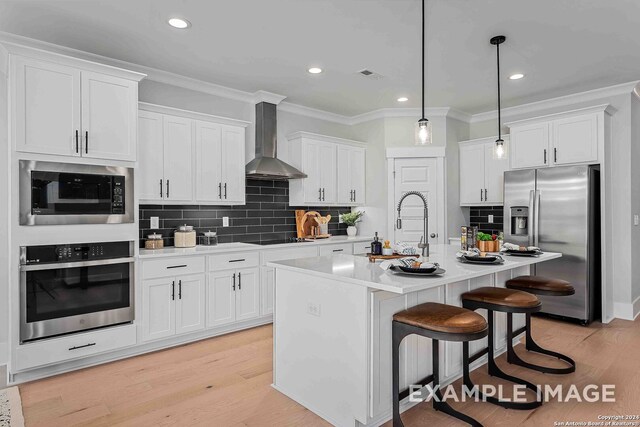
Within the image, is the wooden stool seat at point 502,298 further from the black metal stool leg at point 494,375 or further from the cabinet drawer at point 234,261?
the cabinet drawer at point 234,261

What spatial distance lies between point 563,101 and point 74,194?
18.2 feet

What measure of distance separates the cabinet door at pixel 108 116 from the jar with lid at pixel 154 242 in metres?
0.92

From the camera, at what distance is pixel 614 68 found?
156 inches

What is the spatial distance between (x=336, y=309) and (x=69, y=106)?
8.57 ft

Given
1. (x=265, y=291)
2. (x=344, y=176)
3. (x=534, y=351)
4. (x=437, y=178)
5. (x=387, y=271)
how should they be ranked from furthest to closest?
(x=344, y=176) < (x=437, y=178) < (x=265, y=291) < (x=534, y=351) < (x=387, y=271)

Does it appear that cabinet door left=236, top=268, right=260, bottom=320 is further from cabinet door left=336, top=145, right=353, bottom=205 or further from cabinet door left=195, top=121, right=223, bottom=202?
cabinet door left=336, top=145, right=353, bottom=205

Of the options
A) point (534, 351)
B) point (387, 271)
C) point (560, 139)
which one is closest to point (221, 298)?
point (387, 271)

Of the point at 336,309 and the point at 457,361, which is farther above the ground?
the point at 336,309

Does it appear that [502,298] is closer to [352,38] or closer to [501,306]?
[501,306]

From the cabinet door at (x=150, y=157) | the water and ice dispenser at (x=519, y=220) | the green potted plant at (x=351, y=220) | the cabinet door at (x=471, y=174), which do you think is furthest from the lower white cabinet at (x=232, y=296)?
the cabinet door at (x=471, y=174)

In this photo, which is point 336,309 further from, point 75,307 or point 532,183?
point 532,183

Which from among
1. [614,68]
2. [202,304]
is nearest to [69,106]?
[202,304]

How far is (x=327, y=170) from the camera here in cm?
535

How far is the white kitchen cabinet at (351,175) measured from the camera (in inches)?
217
